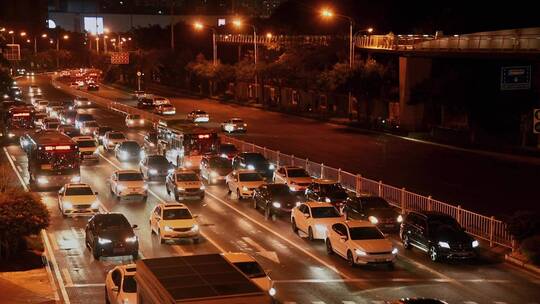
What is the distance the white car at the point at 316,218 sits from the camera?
30391 mm

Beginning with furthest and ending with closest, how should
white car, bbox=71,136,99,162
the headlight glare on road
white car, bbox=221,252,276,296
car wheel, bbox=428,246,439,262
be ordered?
white car, bbox=71,136,99,162, the headlight glare on road, car wheel, bbox=428,246,439,262, white car, bbox=221,252,276,296

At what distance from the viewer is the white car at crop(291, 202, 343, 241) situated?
3039 centimetres

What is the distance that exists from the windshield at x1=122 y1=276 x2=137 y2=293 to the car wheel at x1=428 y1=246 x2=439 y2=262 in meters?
11.6

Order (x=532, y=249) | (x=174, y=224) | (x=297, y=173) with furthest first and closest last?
1. (x=297, y=173)
2. (x=174, y=224)
3. (x=532, y=249)

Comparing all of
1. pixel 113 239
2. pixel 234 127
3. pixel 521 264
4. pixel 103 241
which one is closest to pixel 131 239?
pixel 113 239

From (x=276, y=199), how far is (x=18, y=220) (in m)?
12.0

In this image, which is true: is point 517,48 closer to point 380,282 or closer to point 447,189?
point 447,189

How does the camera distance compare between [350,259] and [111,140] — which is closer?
[350,259]

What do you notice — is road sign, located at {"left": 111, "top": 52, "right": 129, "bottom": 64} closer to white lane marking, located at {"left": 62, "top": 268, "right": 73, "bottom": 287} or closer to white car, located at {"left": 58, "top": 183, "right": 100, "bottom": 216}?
white car, located at {"left": 58, "top": 183, "right": 100, "bottom": 216}

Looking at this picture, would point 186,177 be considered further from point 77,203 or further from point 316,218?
point 316,218

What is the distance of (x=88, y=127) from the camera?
66.2 meters

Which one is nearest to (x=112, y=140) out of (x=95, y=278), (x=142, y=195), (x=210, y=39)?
(x=142, y=195)

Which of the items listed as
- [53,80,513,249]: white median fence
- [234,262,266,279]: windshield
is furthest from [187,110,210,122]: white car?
[234,262,266,279]: windshield

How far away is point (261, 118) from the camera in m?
84.4
